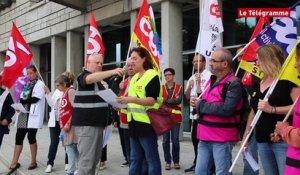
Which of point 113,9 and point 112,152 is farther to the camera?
point 113,9

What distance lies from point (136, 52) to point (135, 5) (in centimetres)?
876

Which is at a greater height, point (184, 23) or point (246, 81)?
point (184, 23)

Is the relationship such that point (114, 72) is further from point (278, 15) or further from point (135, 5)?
point (135, 5)

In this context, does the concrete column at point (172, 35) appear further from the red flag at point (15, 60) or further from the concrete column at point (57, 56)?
the concrete column at point (57, 56)

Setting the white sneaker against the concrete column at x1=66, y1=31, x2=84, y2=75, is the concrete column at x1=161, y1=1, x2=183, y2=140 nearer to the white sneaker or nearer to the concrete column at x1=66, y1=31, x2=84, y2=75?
the white sneaker

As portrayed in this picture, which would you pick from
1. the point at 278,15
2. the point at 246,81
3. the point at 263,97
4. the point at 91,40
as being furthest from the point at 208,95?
the point at 91,40

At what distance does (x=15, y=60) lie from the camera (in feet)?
26.2

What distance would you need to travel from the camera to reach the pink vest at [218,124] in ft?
14.0

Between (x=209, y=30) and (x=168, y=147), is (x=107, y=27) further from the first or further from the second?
(x=209, y=30)

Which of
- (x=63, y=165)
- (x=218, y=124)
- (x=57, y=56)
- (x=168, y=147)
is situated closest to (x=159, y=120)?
(x=218, y=124)

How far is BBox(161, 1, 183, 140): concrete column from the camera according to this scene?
12297 millimetres

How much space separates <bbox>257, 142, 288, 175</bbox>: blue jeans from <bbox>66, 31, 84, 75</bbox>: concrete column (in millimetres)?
14717

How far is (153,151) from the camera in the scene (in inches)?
197

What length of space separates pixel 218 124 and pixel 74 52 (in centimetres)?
1448
